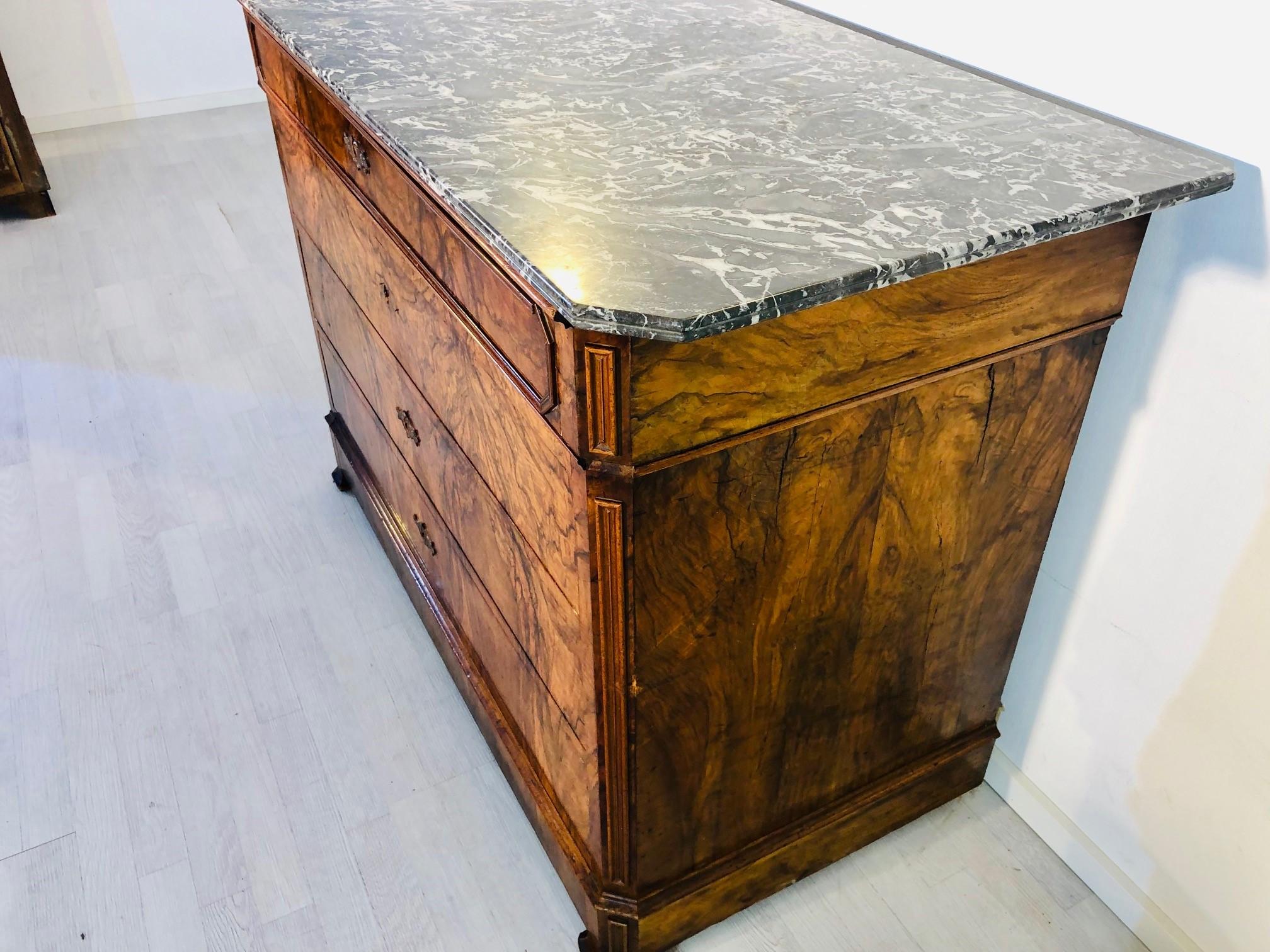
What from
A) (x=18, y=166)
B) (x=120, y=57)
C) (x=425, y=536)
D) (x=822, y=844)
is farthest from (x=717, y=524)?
(x=120, y=57)

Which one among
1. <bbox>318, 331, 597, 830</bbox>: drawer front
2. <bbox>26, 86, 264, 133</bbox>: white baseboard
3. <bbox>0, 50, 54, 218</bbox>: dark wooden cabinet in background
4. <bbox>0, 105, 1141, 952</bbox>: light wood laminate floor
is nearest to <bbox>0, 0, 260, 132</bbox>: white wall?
<bbox>26, 86, 264, 133</bbox>: white baseboard

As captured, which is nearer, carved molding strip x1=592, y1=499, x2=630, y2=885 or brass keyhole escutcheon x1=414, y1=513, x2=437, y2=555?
carved molding strip x1=592, y1=499, x2=630, y2=885

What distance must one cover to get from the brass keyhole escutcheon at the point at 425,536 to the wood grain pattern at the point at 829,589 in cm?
63

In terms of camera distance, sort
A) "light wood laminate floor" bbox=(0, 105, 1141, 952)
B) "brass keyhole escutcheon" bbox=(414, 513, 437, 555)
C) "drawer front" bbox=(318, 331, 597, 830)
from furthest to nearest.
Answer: "brass keyhole escutcheon" bbox=(414, 513, 437, 555), "light wood laminate floor" bbox=(0, 105, 1141, 952), "drawer front" bbox=(318, 331, 597, 830)

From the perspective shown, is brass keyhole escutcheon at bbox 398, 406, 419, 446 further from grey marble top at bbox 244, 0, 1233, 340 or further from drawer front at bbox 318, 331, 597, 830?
grey marble top at bbox 244, 0, 1233, 340

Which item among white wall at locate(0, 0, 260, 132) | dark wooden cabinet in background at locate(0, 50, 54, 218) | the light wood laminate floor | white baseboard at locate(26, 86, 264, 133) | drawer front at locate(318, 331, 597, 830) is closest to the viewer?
drawer front at locate(318, 331, 597, 830)

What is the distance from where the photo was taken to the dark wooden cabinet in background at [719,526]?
93cm

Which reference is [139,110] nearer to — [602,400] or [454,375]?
[454,375]

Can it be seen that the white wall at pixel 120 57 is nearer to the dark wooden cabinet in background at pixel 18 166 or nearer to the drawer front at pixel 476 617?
the dark wooden cabinet in background at pixel 18 166

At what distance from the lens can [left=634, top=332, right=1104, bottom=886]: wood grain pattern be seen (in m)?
1.02

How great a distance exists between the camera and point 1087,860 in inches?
57.5

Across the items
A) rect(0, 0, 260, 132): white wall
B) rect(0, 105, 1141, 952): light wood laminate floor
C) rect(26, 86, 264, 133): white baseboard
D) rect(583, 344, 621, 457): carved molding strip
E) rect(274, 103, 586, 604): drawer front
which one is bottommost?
rect(0, 105, 1141, 952): light wood laminate floor

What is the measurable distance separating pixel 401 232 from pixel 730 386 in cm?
56

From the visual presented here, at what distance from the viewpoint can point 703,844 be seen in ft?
4.30
